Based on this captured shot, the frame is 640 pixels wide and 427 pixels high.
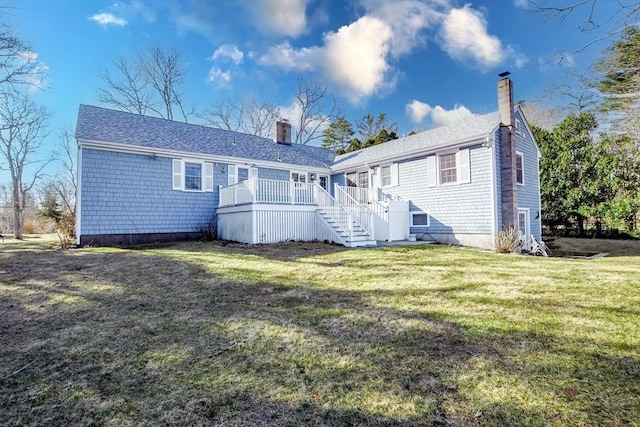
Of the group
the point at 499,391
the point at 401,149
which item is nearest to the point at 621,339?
the point at 499,391

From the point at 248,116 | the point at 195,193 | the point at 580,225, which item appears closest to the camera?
the point at 195,193

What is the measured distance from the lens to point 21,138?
883 inches

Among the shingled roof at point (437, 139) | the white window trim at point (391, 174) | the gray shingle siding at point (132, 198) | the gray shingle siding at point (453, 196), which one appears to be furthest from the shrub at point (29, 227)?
the gray shingle siding at point (453, 196)

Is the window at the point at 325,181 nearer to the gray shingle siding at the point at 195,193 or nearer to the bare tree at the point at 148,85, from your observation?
the gray shingle siding at the point at 195,193

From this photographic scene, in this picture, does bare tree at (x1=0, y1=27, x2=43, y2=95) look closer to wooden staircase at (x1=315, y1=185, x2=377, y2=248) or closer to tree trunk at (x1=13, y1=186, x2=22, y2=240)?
tree trunk at (x1=13, y1=186, x2=22, y2=240)

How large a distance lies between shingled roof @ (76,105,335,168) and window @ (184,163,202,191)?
0.61m

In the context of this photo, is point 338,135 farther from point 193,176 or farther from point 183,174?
point 183,174

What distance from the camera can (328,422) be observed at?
2004mm

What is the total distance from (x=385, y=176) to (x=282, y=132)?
6.91 m

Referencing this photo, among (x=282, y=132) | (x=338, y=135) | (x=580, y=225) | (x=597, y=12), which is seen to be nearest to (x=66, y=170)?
(x=282, y=132)

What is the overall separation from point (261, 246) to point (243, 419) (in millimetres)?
8208

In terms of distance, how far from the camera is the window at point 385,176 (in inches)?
577

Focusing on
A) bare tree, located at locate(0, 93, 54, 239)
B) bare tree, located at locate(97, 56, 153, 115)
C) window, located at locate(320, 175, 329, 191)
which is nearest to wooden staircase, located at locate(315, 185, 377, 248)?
window, located at locate(320, 175, 329, 191)

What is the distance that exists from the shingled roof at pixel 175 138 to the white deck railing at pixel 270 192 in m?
2.75
